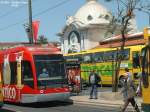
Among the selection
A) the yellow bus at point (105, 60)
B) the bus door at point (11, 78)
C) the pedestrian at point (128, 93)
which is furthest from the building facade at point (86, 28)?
the pedestrian at point (128, 93)

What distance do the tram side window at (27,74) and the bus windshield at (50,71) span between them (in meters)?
0.42

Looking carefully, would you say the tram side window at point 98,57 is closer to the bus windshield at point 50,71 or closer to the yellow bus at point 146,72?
the bus windshield at point 50,71

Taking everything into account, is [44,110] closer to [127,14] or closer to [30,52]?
[30,52]

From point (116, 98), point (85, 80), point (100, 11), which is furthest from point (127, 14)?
point (100, 11)

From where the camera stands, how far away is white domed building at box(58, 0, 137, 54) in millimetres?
102250

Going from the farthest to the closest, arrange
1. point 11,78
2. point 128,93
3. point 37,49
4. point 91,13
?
1. point 91,13
2. point 11,78
3. point 37,49
4. point 128,93

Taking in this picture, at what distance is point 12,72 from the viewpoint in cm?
2662

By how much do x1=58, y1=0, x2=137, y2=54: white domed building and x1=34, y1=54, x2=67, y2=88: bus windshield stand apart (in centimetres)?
7372

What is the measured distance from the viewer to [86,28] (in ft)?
340

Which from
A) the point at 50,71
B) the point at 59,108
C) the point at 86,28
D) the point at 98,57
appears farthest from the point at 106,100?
the point at 86,28

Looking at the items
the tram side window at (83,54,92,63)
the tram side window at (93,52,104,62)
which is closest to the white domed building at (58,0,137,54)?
the tram side window at (83,54,92,63)

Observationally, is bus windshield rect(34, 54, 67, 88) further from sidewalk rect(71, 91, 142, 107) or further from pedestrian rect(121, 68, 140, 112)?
pedestrian rect(121, 68, 140, 112)

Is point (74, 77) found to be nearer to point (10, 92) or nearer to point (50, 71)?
point (10, 92)

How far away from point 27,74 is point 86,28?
259ft
